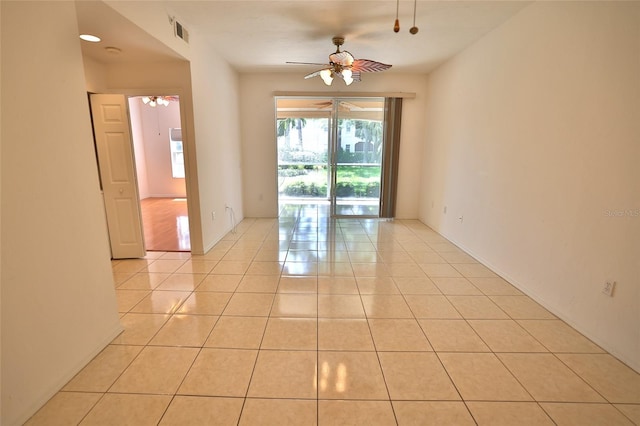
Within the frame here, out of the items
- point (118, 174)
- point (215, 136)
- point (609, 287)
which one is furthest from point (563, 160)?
point (118, 174)

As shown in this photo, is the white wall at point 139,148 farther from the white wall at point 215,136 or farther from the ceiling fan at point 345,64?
the ceiling fan at point 345,64

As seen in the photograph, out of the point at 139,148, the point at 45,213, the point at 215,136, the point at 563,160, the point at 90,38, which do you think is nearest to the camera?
the point at 45,213

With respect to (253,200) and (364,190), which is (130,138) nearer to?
(253,200)

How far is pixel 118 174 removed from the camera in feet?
11.3

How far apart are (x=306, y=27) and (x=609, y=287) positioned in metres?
3.61

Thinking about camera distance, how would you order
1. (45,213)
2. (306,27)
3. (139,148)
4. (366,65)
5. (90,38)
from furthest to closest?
(139,148), (366,65), (306,27), (90,38), (45,213)

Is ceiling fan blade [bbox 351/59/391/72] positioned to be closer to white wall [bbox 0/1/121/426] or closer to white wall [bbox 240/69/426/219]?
white wall [bbox 240/69/426/219]

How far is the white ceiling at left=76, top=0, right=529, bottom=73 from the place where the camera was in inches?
106

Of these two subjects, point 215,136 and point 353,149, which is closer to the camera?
point 215,136

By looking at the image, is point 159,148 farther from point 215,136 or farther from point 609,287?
point 609,287

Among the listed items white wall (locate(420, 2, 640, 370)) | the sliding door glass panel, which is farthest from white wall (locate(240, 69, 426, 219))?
white wall (locate(420, 2, 640, 370))

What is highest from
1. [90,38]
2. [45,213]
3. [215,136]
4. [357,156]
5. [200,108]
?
[90,38]

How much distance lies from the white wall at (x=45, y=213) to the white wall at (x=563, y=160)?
11.4 feet

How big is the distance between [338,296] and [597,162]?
2246 millimetres
